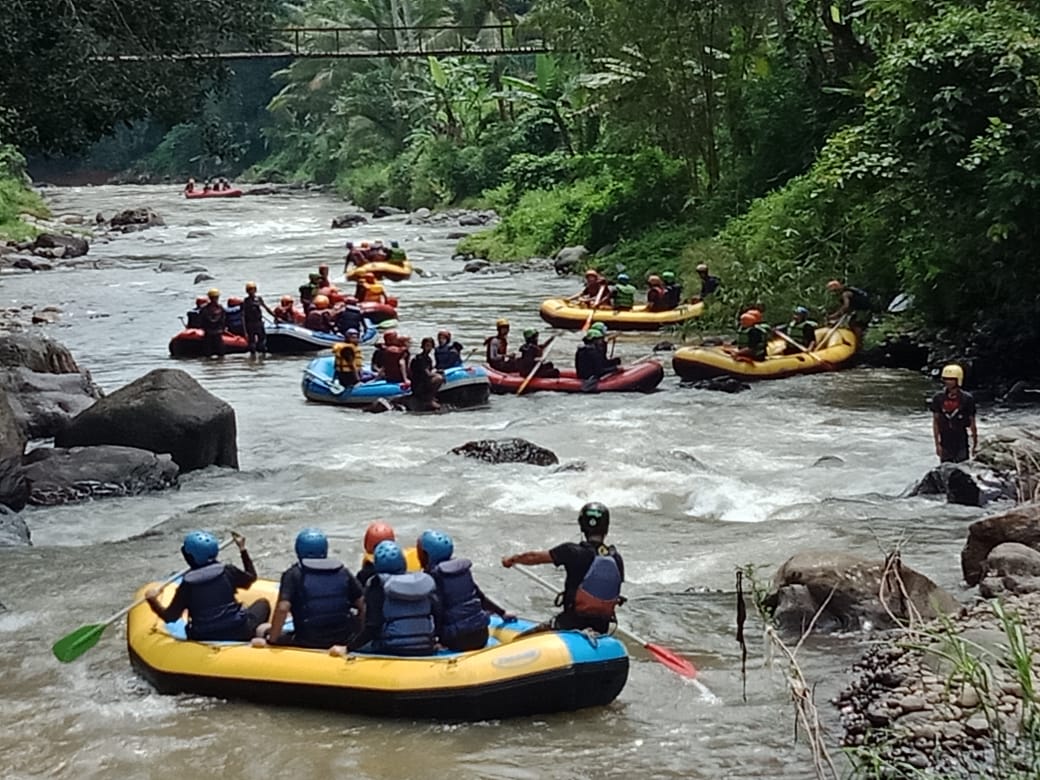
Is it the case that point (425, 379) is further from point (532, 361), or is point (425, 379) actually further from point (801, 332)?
point (801, 332)

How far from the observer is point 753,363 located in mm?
15906

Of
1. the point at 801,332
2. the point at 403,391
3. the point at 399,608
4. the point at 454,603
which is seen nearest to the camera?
the point at 399,608

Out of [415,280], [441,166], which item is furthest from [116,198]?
[415,280]

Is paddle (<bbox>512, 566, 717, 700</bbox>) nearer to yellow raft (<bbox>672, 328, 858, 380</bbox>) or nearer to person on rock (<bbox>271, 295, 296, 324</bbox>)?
yellow raft (<bbox>672, 328, 858, 380</bbox>)

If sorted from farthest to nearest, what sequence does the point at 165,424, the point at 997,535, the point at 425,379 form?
the point at 425,379 → the point at 165,424 → the point at 997,535

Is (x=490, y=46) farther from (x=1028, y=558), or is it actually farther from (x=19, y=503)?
(x=1028, y=558)

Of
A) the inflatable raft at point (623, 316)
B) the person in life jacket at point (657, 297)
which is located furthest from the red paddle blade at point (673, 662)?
the person in life jacket at point (657, 297)

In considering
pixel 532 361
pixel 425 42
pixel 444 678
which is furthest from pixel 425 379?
pixel 425 42

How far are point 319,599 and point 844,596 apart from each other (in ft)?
9.09

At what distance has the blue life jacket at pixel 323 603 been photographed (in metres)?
6.95

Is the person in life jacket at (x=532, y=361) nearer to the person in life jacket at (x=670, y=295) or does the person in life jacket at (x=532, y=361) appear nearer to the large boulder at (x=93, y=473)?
the person in life jacket at (x=670, y=295)

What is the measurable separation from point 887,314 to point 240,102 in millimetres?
56118

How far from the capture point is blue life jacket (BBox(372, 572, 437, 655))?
675 centimetres

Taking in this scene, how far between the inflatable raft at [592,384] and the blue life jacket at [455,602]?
888cm
